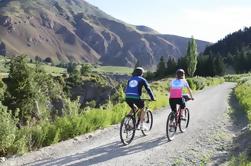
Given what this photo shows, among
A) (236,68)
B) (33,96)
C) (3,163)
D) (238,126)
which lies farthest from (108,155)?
(236,68)

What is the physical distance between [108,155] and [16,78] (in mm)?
44570

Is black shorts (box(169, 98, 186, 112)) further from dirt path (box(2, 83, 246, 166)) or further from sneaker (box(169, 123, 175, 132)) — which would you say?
dirt path (box(2, 83, 246, 166))

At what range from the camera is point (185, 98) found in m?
15.9

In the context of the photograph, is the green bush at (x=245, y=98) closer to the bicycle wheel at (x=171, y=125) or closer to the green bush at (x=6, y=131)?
the bicycle wheel at (x=171, y=125)

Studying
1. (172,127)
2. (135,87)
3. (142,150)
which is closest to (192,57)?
(172,127)

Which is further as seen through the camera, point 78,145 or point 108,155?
point 78,145

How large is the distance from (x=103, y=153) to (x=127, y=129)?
1.44 m

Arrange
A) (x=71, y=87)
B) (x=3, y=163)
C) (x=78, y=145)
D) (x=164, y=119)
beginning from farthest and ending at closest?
1. (x=71, y=87)
2. (x=164, y=119)
3. (x=78, y=145)
4. (x=3, y=163)

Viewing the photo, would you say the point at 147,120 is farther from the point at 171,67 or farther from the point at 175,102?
the point at 171,67

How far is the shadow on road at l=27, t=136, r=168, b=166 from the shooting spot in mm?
11328

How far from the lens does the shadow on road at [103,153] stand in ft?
37.2

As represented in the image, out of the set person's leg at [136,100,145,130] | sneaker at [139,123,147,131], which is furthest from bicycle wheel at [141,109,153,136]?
person's leg at [136,100,145,130]

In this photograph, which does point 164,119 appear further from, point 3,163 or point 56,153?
point 3,163

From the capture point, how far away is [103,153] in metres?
12.6
